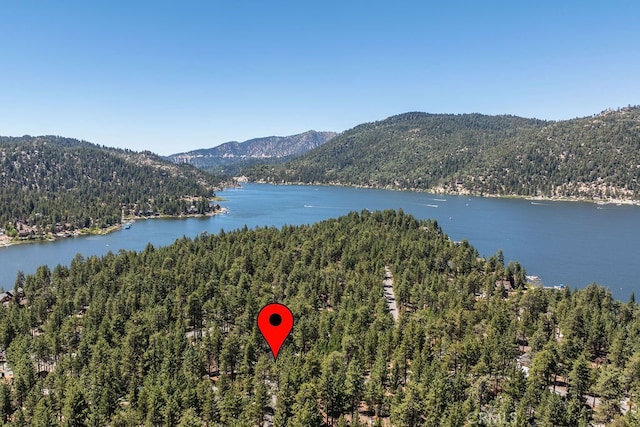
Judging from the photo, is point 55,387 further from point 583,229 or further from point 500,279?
point 583,229

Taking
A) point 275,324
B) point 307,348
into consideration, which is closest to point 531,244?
point 307,348

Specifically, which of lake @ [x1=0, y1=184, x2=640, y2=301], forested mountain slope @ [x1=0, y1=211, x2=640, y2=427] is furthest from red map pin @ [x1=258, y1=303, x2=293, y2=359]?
lake @ [x1=0, y1=184, x2=640, y2=301]

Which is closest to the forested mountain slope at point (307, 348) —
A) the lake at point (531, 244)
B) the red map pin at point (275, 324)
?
the red map pin at point (275, 324)

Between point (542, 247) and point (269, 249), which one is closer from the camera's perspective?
point (269, 249)

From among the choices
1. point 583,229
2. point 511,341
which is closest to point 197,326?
point 511,341

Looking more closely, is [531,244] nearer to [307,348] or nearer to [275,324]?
[307,348]

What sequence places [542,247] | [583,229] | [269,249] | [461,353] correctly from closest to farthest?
1. [461,353]
2. [269,249]
3. [542,247]
4. [583,229]

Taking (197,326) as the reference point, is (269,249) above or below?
above
